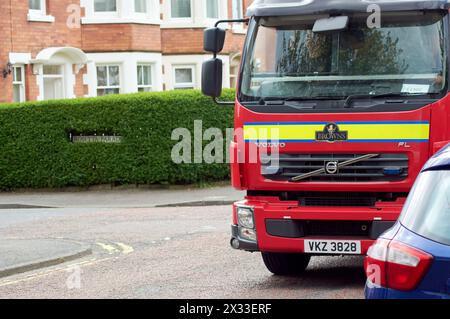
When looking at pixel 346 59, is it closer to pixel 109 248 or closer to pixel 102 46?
pixel 109 248

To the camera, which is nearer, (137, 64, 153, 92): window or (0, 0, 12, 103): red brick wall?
(0, 0, 12, 103): red brick wall

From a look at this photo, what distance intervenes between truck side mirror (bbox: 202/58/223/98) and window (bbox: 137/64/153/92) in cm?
2231

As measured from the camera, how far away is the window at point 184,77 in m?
35.3

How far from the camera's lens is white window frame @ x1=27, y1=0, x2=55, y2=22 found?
29.2 metres

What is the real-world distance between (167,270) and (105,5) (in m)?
20.9

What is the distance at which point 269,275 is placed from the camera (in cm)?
Answer: 1128

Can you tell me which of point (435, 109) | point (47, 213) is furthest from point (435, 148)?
point (47, 213)

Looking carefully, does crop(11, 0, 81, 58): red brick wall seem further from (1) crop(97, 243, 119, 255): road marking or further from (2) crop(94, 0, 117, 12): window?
(1) crop(97, 243, 119, 255): road marking

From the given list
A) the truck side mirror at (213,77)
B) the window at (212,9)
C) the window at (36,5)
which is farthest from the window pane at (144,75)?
the truck side mirror at (213,77)

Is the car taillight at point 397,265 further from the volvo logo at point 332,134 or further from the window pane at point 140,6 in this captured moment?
the window pane at point 140,6

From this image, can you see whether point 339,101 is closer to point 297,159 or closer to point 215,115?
point 297,159

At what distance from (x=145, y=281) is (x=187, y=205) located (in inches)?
445

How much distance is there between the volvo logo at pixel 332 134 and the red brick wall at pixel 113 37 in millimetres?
22283

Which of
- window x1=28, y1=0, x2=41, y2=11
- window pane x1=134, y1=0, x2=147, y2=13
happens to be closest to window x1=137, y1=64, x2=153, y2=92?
window pane x1=134, y1=0, x2=147, y2=13
